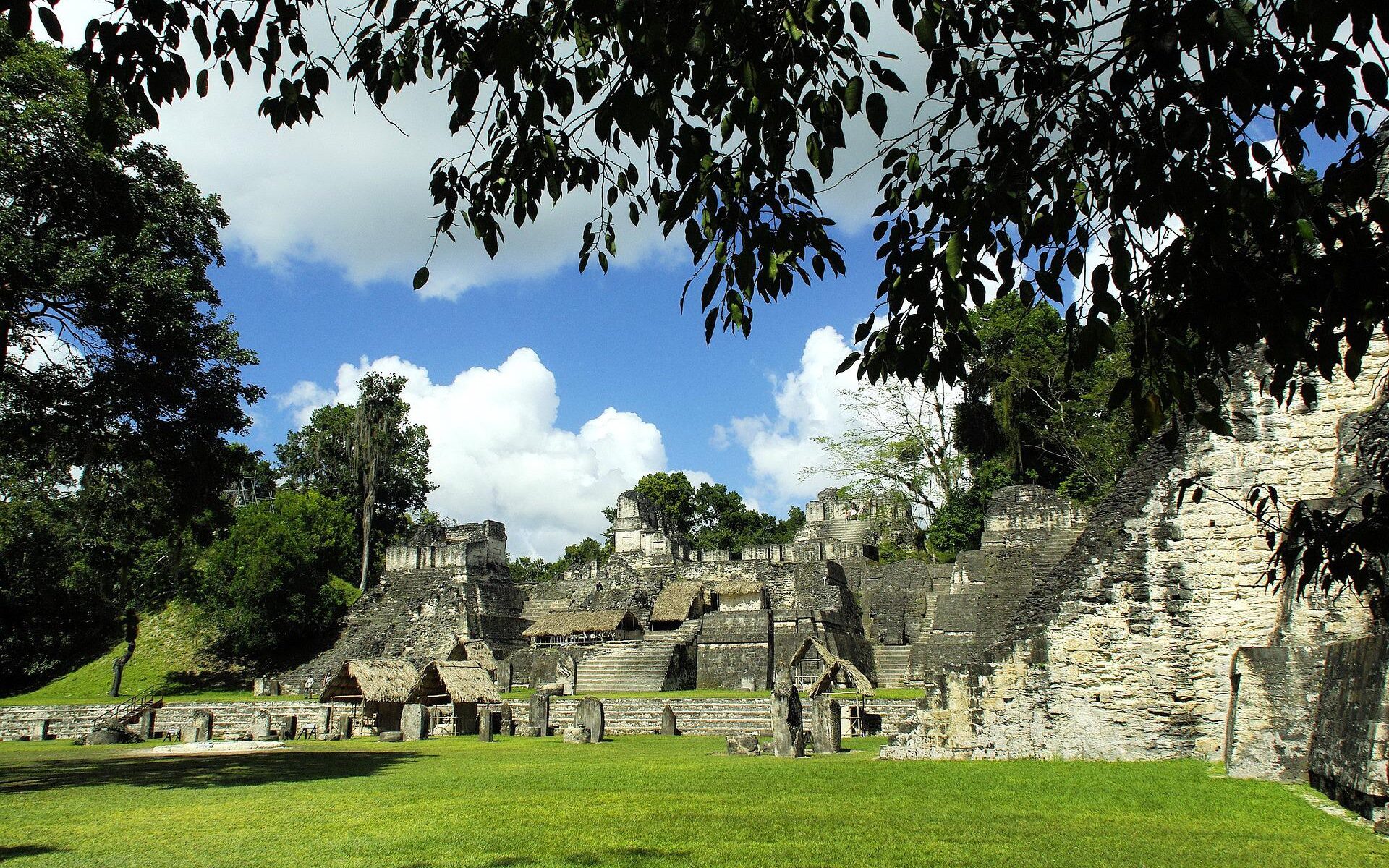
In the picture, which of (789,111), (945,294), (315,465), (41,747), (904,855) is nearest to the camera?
(945,294)

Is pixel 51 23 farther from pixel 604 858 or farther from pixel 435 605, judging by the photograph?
pixel 435 605

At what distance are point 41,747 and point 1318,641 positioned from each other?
20.7m

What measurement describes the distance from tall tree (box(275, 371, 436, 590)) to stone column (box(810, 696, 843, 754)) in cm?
3657

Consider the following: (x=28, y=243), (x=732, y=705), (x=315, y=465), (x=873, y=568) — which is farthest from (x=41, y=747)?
(x=315, y=465)

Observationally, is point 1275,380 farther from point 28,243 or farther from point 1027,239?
point 28,243

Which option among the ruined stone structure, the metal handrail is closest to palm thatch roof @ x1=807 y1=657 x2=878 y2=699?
the metal handrail

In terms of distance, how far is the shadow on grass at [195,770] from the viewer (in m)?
10.5

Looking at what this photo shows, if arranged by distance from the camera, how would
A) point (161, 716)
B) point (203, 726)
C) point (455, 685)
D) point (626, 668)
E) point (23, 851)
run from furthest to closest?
1. point (626, 668)
2. point (161, 716)
3. point (455, 685)
4. point (203, 726)
5. point (23, 851)

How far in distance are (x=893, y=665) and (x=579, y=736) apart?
1469cm

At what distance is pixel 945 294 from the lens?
137 inches

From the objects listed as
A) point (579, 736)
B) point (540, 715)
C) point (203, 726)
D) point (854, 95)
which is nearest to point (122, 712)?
point (203, 726)

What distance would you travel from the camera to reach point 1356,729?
6.32 meters

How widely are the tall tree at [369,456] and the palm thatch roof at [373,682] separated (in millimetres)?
26306

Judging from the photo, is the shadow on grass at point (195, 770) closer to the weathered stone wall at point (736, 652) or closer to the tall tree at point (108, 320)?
the tall tree at point (108, 320)
